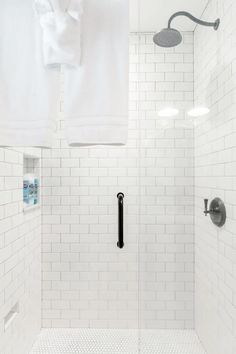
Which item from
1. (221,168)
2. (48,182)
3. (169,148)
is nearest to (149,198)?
(169,148)

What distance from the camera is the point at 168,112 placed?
1857mm

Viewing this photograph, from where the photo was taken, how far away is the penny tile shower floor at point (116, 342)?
5.80 ft

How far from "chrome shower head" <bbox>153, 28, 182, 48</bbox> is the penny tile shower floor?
6.17 ft

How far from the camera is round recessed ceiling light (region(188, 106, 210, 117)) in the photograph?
1.72 metres

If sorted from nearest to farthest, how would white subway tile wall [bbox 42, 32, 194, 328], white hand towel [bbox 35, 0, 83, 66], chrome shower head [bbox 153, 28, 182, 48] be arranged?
white hand towel [bbox 35, 0, 83, 66], chrome shower head [bbox 153, 28, 182, 48], white subway tile wall [bbox 42, 32, 194, 328]

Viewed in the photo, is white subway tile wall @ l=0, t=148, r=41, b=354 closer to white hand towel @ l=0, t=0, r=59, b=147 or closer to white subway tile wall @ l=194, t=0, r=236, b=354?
white hand towel @ l=0, t=0, r=59, b=147

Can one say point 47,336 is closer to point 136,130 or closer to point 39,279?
point 39,279

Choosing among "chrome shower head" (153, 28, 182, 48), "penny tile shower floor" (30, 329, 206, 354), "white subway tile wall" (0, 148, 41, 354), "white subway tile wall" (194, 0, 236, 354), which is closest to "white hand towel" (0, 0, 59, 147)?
"white subway tile wall" (0, 148, 41, 354)

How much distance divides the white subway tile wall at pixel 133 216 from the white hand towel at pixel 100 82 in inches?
37.3

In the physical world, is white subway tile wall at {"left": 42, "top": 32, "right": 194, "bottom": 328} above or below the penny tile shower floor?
above

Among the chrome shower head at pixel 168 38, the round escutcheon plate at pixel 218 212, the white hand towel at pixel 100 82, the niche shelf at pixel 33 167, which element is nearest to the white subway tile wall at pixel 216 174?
the round escutcheon plate at pixel 218 212

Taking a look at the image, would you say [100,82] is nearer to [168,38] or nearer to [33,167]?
[168,38]

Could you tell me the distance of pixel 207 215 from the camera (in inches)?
66.4

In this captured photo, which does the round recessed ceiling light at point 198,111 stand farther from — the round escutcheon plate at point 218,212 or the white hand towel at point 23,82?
the white hand towel at point 23,82
